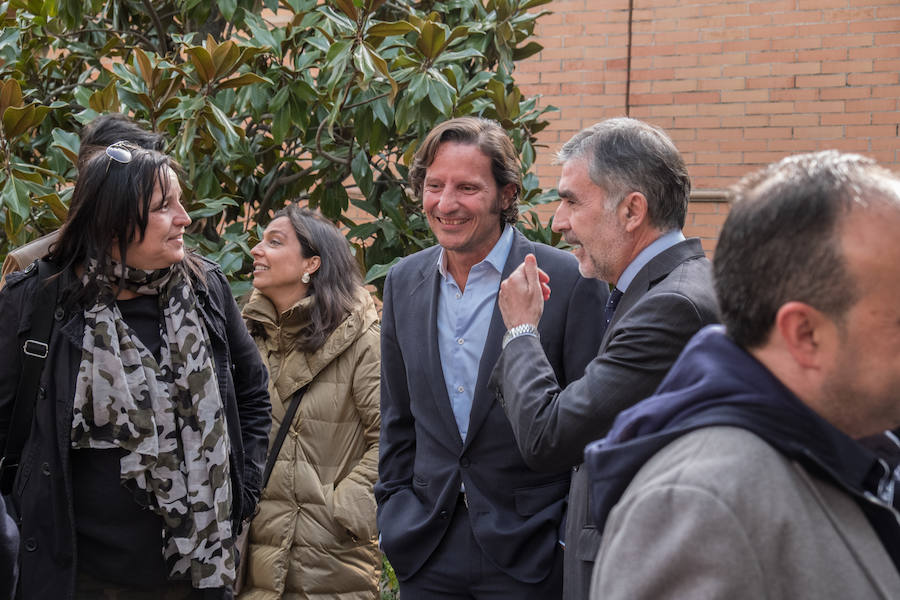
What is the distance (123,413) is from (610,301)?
1.45 metres

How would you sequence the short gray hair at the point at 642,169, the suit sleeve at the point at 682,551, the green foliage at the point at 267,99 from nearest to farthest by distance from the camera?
the suit sleeve at the point at 682,551 → the short gray hair at the point at 642,169 → the green foliage at the point at 267,99

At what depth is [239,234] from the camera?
4945 millimetres

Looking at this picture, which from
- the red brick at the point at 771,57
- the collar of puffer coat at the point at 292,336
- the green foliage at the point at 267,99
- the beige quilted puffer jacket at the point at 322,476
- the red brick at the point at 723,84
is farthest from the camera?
the red brick at the point at 723,84

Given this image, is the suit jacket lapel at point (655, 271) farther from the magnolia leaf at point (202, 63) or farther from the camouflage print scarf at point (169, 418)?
the magnolia leaf at point (202, 63)

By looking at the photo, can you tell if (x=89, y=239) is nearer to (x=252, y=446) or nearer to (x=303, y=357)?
(x=252, y=446)

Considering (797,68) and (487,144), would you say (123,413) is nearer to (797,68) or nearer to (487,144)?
(487,144)

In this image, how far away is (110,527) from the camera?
291 cm

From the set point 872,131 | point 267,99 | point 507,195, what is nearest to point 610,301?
point 507,195

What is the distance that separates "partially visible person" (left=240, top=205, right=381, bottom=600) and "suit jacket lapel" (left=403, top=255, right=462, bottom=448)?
916 mm

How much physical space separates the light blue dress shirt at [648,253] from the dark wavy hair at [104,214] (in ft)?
4.78

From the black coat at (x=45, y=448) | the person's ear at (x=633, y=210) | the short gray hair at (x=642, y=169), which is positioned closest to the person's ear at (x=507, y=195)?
the short gray hair at (x=642, y=169)

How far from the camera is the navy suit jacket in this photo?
2809 mm

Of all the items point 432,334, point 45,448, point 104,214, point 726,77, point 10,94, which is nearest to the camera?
point 45,448

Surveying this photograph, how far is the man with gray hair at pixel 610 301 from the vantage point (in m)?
2.31
